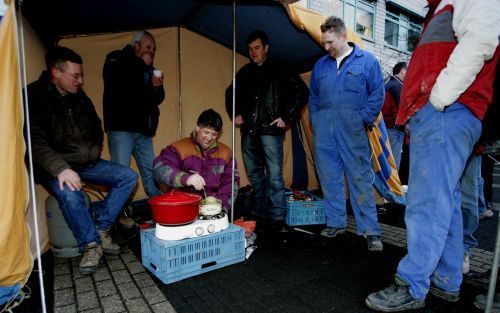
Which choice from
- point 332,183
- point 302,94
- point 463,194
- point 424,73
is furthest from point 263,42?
point 463,194

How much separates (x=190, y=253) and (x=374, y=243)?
5.31 ft

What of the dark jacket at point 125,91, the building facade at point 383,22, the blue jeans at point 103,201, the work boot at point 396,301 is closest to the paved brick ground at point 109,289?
the blue jeans at point 103,201

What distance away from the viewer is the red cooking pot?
211 centimetres

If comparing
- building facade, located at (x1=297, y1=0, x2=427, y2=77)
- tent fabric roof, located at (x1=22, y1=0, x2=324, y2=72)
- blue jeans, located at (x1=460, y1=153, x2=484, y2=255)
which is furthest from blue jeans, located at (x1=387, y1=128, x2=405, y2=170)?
building facade, located at (x1=297, y1=0, x2=427, y2=77)

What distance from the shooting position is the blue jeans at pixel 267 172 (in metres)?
3.35

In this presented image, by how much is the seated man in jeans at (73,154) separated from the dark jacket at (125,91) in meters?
0.39

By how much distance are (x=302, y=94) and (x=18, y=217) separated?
275 cm

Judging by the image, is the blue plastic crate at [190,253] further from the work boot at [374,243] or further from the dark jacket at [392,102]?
the dark jacket at [392,102]

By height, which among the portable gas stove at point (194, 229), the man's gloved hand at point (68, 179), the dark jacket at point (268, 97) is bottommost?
the portable gas stove at point (194, 229)

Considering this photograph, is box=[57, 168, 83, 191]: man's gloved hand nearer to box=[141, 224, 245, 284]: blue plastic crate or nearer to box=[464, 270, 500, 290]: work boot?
box=[141, 224, 245, 284]: blue plastic crate

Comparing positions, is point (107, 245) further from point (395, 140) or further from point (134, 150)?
point (395, 140)

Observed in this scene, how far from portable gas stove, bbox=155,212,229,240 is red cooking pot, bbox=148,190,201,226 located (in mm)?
39

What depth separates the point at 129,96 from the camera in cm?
320

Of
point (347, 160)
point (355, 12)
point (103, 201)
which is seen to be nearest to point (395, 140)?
point (347, 160)
